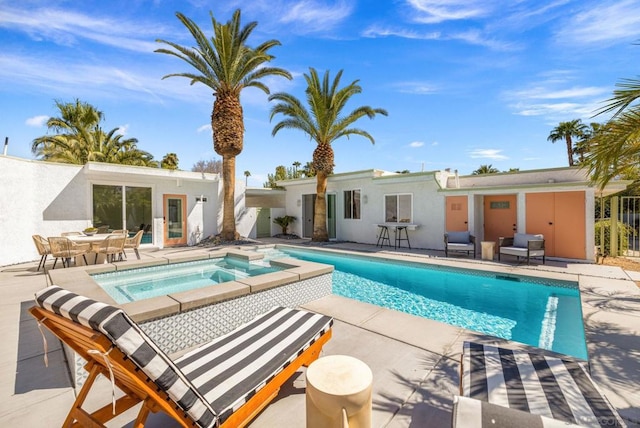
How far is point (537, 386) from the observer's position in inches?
83.6

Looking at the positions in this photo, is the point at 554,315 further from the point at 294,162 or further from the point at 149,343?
the point at 294,162

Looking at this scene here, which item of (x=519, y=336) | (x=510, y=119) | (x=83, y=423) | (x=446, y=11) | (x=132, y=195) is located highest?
(x=446, y=11)

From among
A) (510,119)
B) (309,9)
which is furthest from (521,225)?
(309,9)

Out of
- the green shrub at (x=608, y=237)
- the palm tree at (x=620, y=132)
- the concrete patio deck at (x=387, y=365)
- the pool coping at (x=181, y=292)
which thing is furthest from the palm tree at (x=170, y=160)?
the green shrub at (x=608, y=237)

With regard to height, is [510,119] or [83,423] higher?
[510,119]

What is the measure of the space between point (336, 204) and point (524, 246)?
9.39 metres

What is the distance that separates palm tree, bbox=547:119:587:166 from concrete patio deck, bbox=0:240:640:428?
2699cm

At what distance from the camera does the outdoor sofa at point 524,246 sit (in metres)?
9.32

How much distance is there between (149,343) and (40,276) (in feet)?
29.4

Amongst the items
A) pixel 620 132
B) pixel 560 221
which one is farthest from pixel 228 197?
pixel 560 221

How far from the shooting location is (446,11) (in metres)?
8.45

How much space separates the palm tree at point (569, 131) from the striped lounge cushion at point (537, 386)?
3126 cm

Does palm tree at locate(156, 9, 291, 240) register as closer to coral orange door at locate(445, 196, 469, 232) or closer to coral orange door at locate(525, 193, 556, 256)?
coral orange door at locate(445, 196, 469, 232)

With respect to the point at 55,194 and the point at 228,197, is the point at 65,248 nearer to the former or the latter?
the point at 55,194
